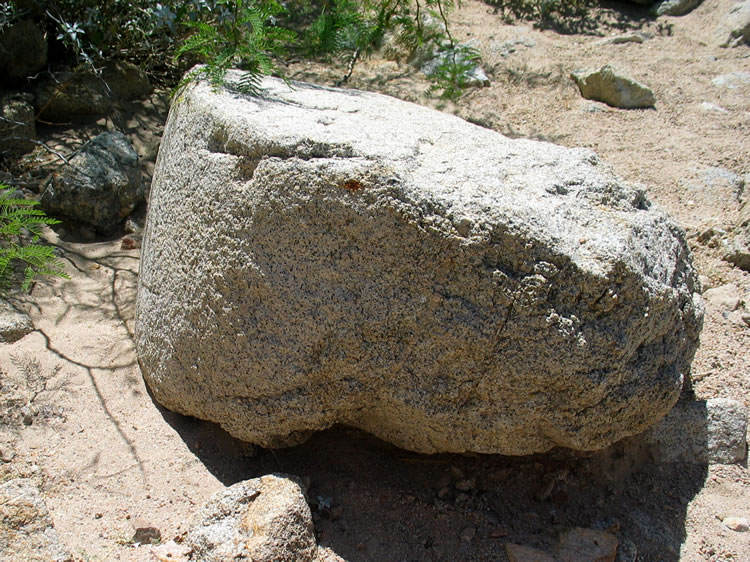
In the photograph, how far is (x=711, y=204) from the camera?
3.52 m

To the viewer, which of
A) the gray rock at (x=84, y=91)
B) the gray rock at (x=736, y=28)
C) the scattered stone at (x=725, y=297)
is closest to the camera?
the scattered stone at (x=725, y=297)

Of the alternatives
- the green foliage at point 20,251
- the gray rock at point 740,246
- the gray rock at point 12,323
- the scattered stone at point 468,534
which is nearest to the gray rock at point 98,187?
the green foliage at point 20,251

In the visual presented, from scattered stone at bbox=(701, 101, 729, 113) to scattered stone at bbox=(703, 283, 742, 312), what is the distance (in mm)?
1830

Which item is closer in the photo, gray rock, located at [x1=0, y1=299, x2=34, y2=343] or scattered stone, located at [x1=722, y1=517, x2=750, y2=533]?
scattered stone, located at [x1=722, y1=517, x2=750, y2=533]

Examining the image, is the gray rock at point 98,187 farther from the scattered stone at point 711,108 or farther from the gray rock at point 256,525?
the scattered stone at point 711,108

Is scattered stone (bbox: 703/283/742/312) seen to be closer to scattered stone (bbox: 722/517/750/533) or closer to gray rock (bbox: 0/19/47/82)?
scattered stone (bbox: 722/517/750/533)

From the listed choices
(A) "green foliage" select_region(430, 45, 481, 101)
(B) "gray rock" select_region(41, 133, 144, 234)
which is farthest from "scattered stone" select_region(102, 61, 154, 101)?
(A) "green foliage" select_region(430, 45, 481, 101)

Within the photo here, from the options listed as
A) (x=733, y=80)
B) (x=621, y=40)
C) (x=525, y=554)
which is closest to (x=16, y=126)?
(x=525, y=554)

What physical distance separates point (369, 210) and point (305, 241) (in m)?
0.22

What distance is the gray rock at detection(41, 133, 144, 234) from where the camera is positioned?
10.5 feet

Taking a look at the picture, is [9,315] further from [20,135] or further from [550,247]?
[550,247]

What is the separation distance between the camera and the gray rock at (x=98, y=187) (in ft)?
10.5

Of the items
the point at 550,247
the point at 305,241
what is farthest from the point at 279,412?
the point at 550,247

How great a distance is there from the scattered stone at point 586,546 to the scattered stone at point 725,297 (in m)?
1.30
